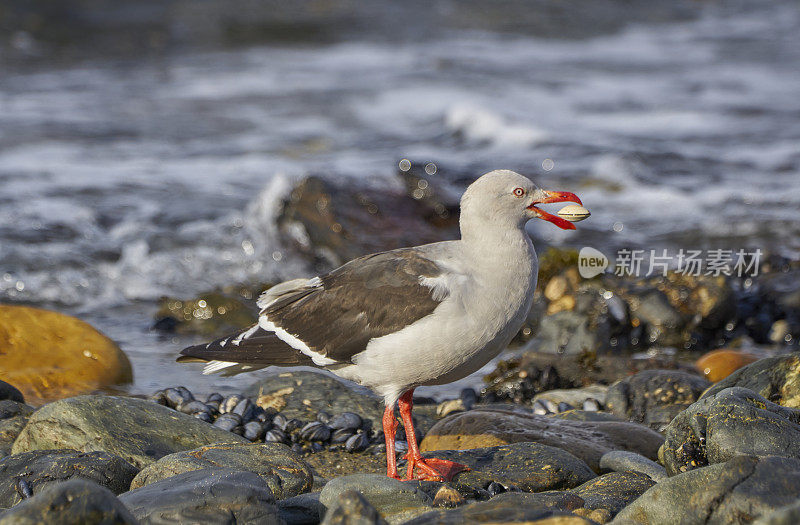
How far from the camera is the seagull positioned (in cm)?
466

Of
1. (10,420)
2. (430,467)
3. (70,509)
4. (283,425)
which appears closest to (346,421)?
(283,425)

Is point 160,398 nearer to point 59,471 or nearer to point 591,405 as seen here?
point 59,471

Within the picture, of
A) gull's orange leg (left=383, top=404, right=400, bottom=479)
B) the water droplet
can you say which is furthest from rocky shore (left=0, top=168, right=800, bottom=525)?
the water droplet

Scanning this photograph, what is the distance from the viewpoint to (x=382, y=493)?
4258 mm

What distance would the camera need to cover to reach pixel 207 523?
377 centimetres

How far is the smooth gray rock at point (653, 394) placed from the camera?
625 centimetres

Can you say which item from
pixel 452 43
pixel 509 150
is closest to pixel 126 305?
pixel 509 150

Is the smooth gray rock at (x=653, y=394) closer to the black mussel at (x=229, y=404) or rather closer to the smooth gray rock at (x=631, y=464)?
the smooth gray rock at (x=631, y=464)

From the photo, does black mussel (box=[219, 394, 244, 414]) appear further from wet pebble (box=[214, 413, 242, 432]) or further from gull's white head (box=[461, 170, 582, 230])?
gull's white head (box=[461, 170, 582, 230])

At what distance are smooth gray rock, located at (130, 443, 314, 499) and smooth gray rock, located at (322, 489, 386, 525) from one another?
4.10 feet

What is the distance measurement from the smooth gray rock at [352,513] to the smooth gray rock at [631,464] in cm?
211

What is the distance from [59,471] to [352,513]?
207 cm

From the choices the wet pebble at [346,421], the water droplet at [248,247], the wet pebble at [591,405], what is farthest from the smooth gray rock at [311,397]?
the water droplet at [248,247]

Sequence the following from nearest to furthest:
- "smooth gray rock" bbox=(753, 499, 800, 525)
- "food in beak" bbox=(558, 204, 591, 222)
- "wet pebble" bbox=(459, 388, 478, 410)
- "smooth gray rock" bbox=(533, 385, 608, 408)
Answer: "smooth gray rock" bbox=(753, 499, 800, 525) < "food in beak" bbox=(558, 204, 591, 222) < "smooth gray rock" bbox=(533, 385, 608, 408) < "wet pebble" bbox=(459, 388, 478, 410)
